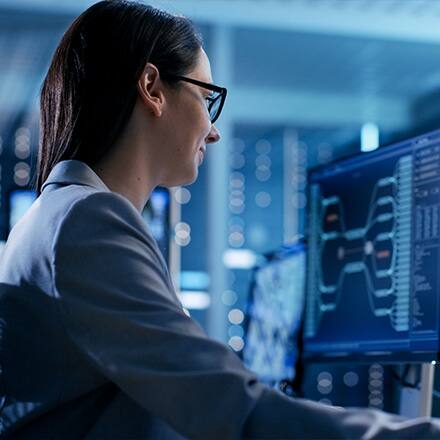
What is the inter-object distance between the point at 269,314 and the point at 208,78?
1189mm

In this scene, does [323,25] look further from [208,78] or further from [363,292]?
[208,78]

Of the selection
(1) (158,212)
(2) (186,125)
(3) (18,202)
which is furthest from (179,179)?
(3) (18,202)

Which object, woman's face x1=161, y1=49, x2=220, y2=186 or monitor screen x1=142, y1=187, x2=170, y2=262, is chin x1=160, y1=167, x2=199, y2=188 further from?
monitor screen x1=142, y1=187, x2=170, y2=262

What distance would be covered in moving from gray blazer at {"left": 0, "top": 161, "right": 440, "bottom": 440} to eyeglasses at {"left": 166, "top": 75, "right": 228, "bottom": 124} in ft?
0.73

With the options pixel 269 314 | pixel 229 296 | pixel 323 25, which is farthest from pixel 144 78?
pixel 323 25

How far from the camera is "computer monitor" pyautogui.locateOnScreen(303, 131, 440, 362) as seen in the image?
5.23 feet

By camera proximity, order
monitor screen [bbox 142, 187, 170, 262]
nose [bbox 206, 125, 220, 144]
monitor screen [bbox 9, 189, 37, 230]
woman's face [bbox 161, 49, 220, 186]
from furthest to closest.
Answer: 1. monitor screen [bbox 9, 189, 37, 230]
2. monitor screen [bbox 142, 187, 170, 262]
3. nose [bbox 206, 125, 220, 144]
4. woman's face [bbox 161, 49, 220, 186]

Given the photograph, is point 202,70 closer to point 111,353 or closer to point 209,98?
point 209,98

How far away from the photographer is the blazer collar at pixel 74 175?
1.22 m

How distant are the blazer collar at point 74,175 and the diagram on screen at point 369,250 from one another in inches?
24.8

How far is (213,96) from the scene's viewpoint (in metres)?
1.41

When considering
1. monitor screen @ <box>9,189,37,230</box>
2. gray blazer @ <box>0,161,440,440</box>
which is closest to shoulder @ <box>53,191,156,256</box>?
gray blazer @ <box>0,161,440,440</box>

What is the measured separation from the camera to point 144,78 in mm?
1288

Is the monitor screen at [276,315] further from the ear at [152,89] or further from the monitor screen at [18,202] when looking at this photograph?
the monitor screen at [18,202]
